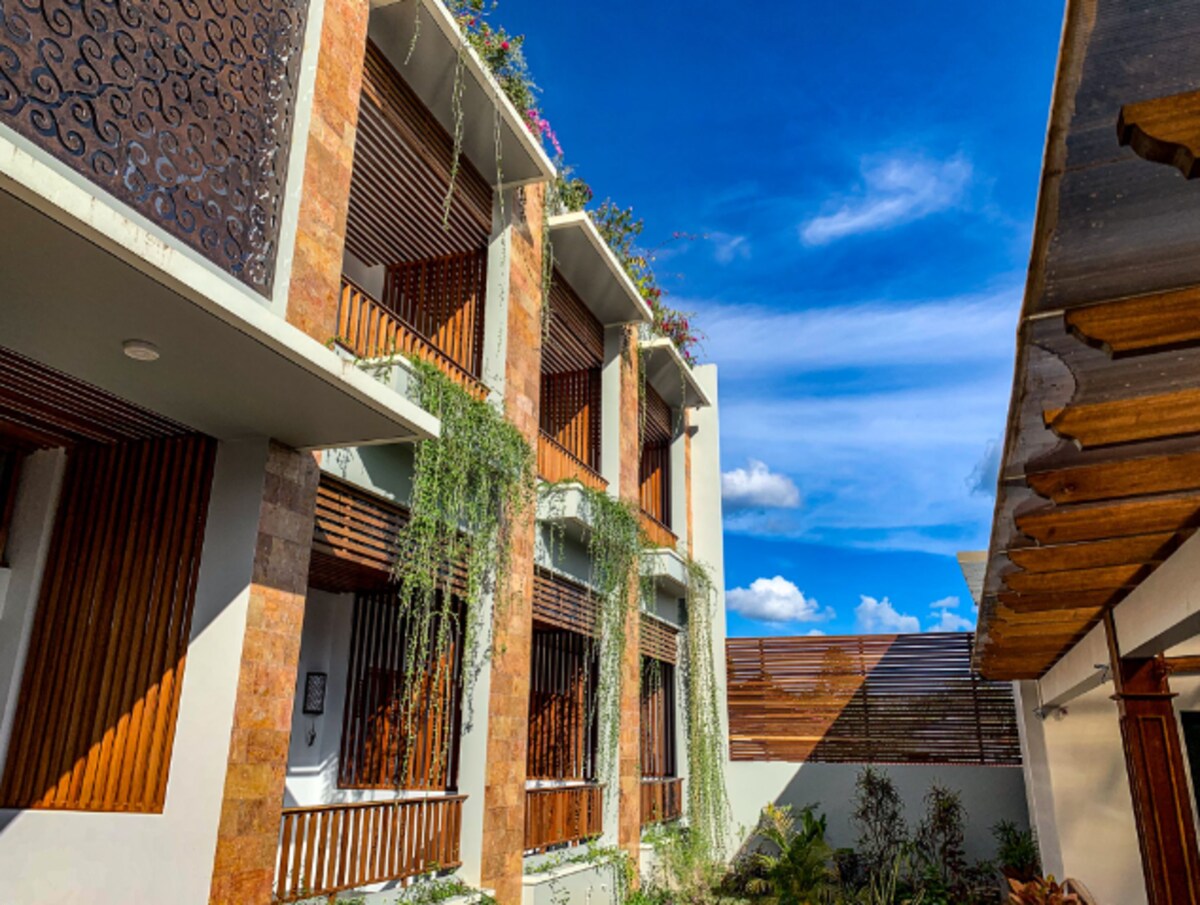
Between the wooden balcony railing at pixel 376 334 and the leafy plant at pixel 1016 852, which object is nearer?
the wooden balcony railing at pixel 376 334

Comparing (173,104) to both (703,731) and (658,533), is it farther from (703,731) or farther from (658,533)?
(703,731)

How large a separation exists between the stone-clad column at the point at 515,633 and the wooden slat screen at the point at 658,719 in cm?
412

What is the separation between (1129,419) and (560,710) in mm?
8719

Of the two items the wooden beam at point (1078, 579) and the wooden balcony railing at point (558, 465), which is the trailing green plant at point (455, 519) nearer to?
the wooden balcony railing at point (558, 465)

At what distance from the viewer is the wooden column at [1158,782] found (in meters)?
4.81

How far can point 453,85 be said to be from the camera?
23.7 feet

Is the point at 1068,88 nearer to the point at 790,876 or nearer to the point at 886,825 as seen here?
the point at 790,876

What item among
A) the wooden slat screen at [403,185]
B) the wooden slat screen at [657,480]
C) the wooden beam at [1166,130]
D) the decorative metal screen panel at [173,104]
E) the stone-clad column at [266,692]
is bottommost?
the stone-clad column at [266,692]

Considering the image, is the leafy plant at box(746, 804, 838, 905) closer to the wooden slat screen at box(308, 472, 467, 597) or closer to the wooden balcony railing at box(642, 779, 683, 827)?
the wooden balcony railing at box(642, 779, 683, 827)

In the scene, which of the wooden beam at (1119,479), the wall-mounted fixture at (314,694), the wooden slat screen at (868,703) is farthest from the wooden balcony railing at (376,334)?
the wooden slat screen at (868,703)

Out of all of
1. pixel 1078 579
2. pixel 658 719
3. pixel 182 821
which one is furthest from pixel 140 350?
pixel 658 719

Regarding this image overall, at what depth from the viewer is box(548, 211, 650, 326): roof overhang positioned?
9383 mm

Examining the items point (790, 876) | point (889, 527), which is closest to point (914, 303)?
point (790, 876)

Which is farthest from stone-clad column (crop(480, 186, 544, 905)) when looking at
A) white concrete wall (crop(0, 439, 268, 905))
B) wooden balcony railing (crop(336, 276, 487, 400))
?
white concrete wall (crop(0, 439, 268, 905))
